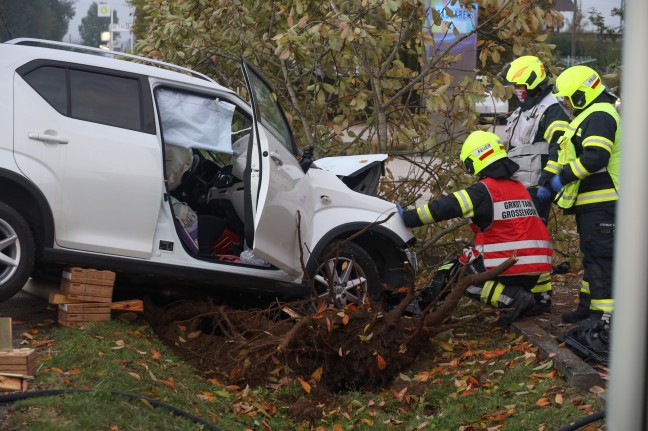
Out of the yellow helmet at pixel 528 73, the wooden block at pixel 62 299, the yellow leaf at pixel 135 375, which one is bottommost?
the yellow leaf at pixel 135 375

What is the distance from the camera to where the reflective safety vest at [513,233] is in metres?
7.09

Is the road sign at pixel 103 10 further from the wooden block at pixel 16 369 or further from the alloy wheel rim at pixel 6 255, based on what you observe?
the wooden block at pixel 16 369

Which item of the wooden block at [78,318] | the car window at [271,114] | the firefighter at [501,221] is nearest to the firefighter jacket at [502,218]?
the firefighter at [501,221]

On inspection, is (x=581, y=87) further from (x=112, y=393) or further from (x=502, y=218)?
(x=112, y=393)

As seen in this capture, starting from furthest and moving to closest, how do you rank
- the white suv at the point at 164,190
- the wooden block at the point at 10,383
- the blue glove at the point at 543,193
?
the blue glove at the point at 543,193
the white suv at the point at 164,190
the wooden block at the point at 10,383

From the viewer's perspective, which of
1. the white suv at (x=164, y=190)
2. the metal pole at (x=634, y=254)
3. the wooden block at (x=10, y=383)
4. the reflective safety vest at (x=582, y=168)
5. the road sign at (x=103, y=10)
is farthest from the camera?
the road sign at (x=103, y=10)

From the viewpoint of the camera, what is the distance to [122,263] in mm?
6520

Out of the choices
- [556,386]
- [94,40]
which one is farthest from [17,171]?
[94,40]

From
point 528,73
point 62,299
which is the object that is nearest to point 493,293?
Result: point 528,73

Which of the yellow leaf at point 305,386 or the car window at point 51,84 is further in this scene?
the car window at point 51,84

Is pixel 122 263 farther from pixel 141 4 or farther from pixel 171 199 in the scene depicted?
pixel 141 4

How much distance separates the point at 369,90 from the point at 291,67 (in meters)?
1.01

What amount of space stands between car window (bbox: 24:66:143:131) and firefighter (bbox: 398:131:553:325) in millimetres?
2287

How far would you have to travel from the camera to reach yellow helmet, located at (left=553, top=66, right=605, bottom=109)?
6.86 metres
